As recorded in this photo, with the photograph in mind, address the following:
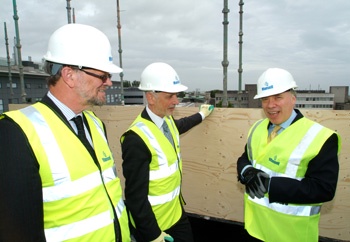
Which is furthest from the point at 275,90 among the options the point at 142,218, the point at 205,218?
the point at 205,218

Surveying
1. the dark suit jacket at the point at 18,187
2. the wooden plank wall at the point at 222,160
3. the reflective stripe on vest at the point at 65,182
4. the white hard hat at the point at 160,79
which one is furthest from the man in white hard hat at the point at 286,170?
the dark suit jacket at the point at 18,187

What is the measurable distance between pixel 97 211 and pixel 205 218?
2.62 metres

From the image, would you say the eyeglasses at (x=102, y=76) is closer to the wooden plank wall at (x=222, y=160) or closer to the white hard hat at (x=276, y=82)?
the white hard hat at (x=276, y=82)

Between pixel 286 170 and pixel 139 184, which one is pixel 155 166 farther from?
pixel 286 170

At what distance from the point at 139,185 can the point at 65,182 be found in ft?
2.43

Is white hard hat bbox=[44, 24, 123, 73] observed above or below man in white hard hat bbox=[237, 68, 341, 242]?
above

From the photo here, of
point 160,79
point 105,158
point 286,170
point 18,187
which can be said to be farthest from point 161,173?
point 18,187

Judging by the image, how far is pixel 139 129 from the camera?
205 centimetres

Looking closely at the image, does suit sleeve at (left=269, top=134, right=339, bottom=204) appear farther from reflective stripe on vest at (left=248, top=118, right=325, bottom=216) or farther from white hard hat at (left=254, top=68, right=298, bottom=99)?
white hard hat at (left=254, top=68, right=298, bottom=99)

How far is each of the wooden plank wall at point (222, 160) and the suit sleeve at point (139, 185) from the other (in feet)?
5.06

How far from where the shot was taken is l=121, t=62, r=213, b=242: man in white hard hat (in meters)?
1.93

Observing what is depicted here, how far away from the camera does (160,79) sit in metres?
2.33

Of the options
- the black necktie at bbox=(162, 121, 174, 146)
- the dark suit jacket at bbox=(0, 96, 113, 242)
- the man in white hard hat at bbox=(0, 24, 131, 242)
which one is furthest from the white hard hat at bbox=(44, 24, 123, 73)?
the black necktie at bbox=(162, 121, 174, 146)

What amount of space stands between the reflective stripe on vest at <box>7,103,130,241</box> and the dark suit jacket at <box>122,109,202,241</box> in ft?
1.40
